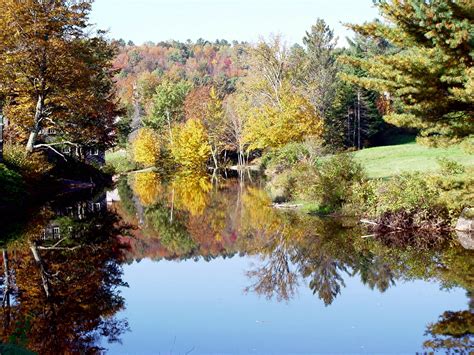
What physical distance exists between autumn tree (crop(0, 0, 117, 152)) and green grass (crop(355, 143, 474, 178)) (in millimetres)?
15040

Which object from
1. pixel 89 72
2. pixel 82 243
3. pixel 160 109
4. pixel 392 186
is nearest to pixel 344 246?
pixel 392 186

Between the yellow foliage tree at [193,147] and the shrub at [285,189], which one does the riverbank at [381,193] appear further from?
the yellow foliage tree at [193,147]

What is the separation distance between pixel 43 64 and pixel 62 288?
18134 mm

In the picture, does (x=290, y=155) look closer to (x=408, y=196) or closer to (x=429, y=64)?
(x=408, y=196)

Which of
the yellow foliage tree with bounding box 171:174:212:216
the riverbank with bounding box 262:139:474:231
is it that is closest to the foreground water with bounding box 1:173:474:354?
the riverbank with bounding box 262:139:474:231

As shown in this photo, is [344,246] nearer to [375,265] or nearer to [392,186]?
[375,265]

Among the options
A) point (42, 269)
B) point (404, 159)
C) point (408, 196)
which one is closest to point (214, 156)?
point (404, 159)

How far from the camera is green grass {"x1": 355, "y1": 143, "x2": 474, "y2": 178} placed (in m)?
31.3

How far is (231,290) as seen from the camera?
1189cm

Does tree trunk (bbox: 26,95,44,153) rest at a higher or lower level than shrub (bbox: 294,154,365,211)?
higher

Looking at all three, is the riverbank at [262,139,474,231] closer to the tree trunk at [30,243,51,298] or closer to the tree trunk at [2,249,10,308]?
the tree trunk at [30,243,51,298]

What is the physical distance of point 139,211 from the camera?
26297 millimetres

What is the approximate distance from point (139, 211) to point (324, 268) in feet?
48.9

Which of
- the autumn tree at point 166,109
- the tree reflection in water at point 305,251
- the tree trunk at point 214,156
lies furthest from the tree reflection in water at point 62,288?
the autumn tree at point 166,109
